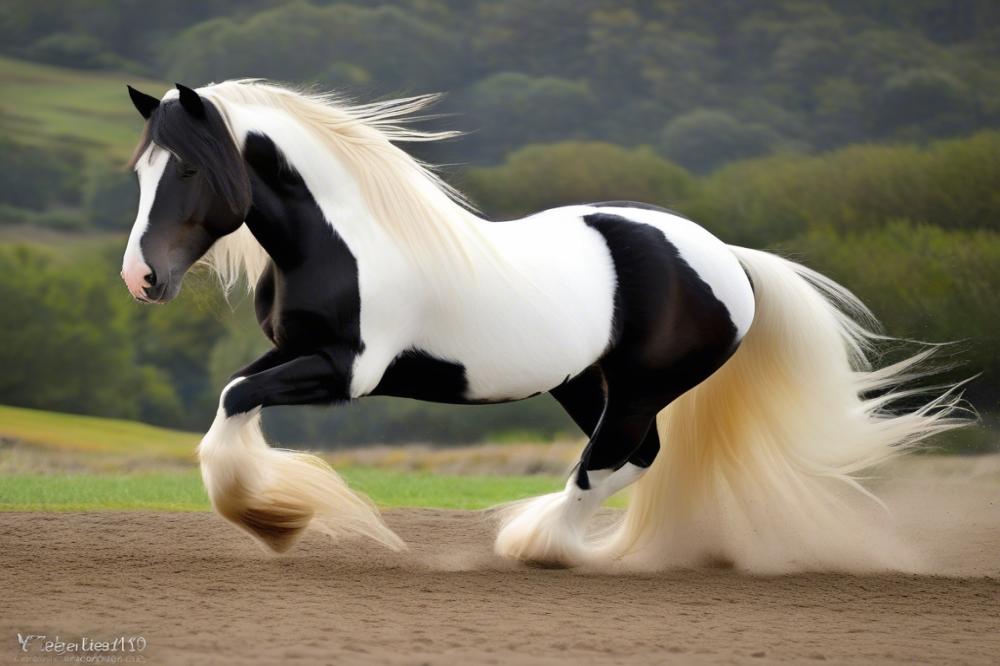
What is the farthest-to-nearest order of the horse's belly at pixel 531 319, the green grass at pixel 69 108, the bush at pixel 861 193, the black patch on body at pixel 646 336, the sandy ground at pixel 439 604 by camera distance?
the green grass at pixel 69 108 → the bush at pixel 861 193 → the black patch on body at pixel 646 336 → the horse's belly at pixel 531 319 → the sandy ground at pixel 439 604

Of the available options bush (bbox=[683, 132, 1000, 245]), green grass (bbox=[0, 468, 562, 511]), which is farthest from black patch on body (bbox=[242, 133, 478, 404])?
bush (bbox=[683, 132, 1000, 245])

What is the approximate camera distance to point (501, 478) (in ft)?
27.5

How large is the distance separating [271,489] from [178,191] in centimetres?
92

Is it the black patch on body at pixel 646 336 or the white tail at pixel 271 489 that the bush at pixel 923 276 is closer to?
the black patch on body at pixel 646 336

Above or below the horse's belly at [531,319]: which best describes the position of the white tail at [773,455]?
below

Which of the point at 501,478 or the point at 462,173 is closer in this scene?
the point at 501,478

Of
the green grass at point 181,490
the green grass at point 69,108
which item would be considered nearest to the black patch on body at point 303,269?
the green grass at point 181,490

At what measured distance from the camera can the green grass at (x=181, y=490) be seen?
5.77 m

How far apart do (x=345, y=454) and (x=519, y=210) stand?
2961 mm

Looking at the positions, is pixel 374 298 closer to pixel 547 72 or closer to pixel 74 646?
pixel 74 646

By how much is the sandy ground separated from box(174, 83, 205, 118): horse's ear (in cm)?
137

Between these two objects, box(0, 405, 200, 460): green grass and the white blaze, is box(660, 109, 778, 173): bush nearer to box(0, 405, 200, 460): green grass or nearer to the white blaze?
box(0, 405, 200, 460): green grass

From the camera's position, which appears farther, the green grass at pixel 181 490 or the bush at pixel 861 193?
the bush at pixel 861 193

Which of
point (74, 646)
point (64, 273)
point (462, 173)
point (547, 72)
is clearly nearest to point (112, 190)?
point (64, 273)
